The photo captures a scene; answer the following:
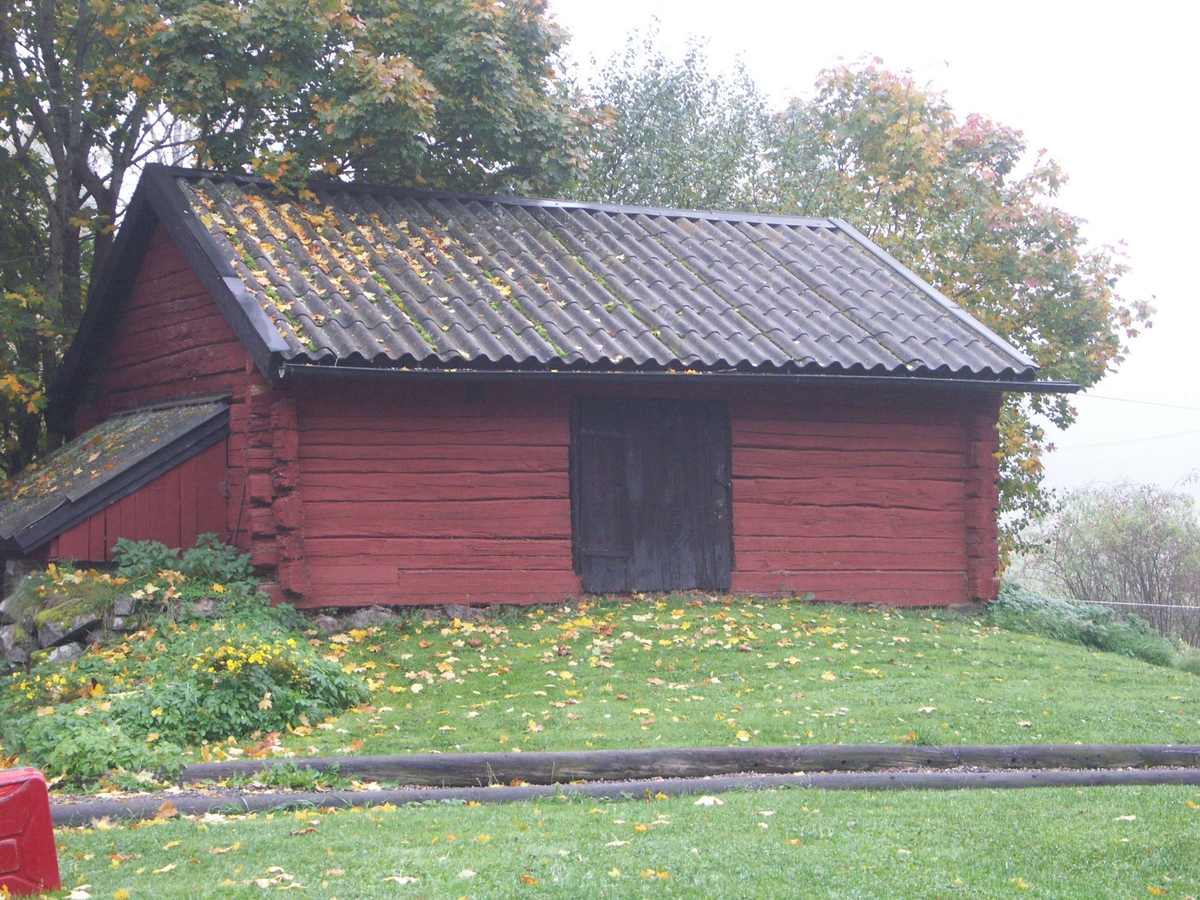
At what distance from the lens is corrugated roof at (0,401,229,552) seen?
11.2 meters

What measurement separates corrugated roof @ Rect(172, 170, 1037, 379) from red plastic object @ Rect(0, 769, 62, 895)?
6256 millimetres

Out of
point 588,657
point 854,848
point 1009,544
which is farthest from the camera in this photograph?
point 1009,544

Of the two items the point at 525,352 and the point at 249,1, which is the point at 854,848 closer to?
the point at 525,352

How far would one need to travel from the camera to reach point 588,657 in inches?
415

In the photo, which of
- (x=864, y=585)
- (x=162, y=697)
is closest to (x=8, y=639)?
(x=162, y=697)

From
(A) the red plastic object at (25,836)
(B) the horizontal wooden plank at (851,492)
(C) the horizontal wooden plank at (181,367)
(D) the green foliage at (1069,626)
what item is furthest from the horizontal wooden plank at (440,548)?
(A) the red plastic object at (25,836)

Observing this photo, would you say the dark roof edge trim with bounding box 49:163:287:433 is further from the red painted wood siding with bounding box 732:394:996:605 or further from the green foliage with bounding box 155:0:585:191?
the red painted wood siding with bounding box 732:394:996:605

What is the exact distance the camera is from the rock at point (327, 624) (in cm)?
1133

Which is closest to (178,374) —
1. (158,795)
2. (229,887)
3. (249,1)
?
(249,1)

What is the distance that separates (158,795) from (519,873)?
9.15ft

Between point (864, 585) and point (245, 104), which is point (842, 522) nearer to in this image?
point (864, 585)

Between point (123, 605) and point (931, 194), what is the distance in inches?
702

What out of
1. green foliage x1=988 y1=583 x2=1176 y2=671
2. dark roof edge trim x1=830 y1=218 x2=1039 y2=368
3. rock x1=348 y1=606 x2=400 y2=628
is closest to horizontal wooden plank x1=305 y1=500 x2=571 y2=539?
rock x1=348 y1=606 x2=400 y2=628

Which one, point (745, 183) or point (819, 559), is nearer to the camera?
point (819, 559)
